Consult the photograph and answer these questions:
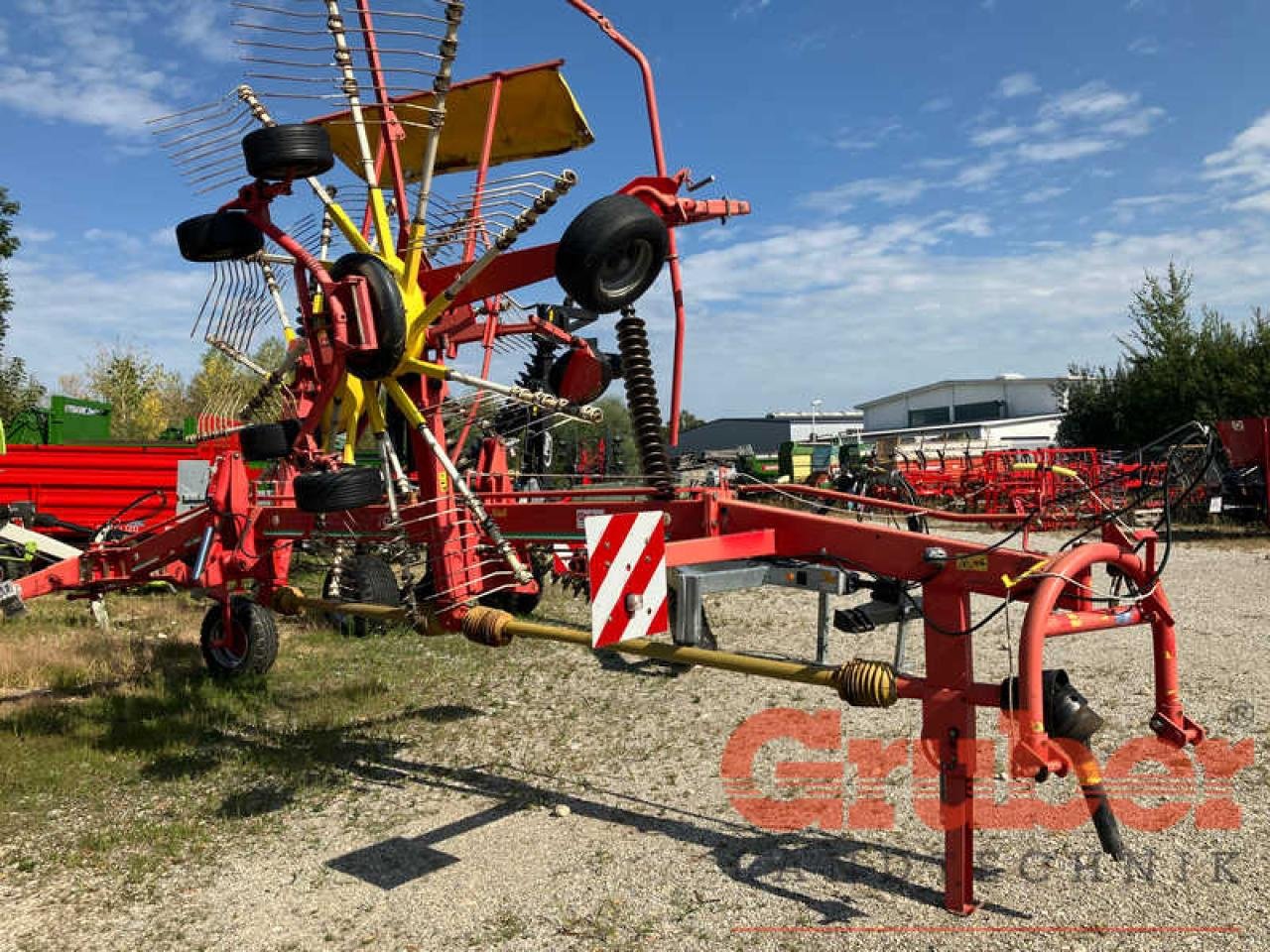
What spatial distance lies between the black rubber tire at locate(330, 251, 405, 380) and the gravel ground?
7.32 ft

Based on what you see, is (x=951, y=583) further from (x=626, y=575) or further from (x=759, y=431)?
(x=759, y=431)

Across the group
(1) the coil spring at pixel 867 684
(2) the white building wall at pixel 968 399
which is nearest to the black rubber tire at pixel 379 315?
(1) the coil spring at pixel 867 684

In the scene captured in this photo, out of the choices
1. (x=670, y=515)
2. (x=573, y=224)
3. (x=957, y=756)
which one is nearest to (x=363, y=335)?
(x=573, y=224)

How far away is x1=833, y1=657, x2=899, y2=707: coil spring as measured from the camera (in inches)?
142

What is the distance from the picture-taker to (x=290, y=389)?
235 inches

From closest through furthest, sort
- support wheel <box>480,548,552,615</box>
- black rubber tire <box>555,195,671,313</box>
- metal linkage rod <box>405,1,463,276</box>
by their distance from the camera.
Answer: black rubber tire <box>555,195,671,313</box> → metal linkage rod <box>405,1,463,276</box> → support wheel <box>480,548,552,615</box>

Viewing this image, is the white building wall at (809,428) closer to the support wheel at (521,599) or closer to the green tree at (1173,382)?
the green tree at (1173,382)

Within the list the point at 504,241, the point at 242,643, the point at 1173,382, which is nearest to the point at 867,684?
the point at 504,241

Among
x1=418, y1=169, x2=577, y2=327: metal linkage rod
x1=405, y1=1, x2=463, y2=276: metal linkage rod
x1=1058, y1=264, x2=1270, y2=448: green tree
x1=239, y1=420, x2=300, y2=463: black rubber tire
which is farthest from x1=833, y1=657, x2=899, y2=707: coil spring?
x1=1058, y1=264, x2=1270, y2=448: green tree

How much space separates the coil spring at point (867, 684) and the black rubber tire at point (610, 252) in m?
→ 1.70

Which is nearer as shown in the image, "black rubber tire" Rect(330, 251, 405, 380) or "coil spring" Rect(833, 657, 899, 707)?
"coil spring" Rect(833, 657, 899, 707)

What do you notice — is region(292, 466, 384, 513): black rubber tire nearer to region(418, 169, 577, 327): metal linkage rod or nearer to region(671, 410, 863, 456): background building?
region(418, 169, 577, 327): metal linkage rod

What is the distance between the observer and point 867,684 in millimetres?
3623

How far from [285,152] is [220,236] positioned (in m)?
0.61
